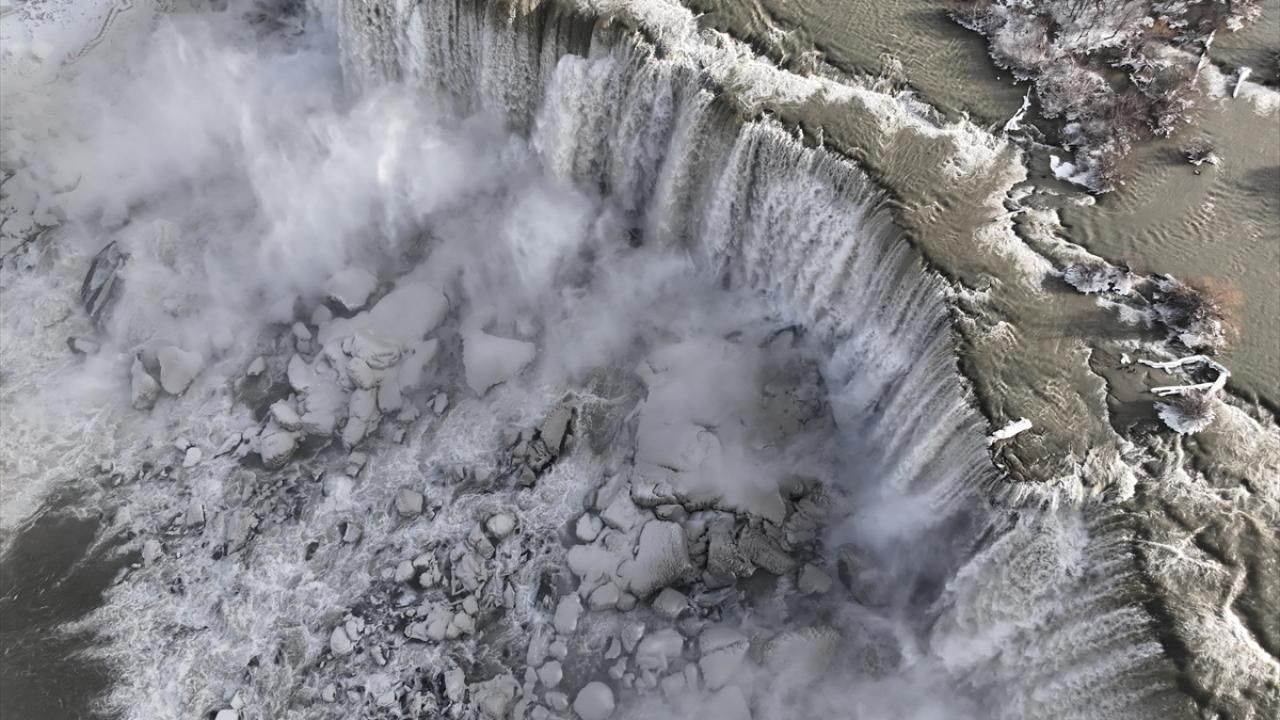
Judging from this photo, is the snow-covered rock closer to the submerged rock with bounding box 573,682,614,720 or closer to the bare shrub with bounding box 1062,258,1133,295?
the submerged rock with bounding box 573,682,614,720

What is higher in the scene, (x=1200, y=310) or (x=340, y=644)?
(x=1200, y=310)

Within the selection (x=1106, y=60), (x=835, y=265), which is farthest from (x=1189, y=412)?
(x=1106, y=60)

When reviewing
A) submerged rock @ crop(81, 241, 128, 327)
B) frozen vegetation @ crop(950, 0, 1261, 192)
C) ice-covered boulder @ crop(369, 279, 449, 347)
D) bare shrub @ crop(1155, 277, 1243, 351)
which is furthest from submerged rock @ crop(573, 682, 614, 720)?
submerged rock @ crop(81, 241, 128, 327)

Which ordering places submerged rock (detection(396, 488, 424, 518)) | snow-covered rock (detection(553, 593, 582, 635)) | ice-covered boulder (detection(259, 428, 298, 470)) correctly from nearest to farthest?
snow-covered rock (detection(553, 593, 582, 635)) → submerged rock (detection(396, 488, 424, 518)) → ice-covered boulder (detection(259, 428, 298, 470))

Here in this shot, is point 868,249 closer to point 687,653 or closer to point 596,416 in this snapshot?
point 596,416

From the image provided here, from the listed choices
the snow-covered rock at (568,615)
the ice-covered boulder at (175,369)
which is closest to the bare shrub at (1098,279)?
the snow-covered rock at (568,615)

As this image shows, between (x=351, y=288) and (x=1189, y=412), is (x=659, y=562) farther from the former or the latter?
(x=351, y=288)

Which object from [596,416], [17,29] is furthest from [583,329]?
[17,29]
